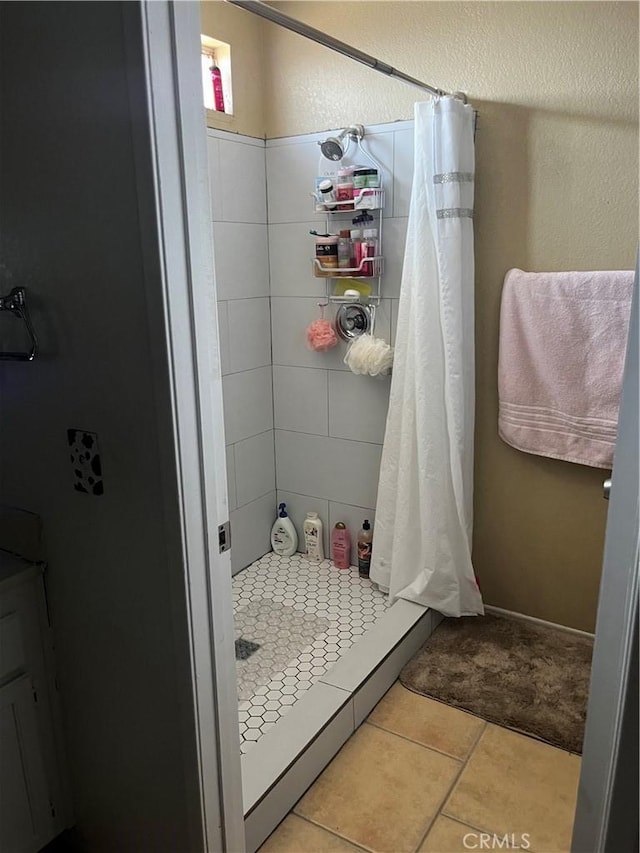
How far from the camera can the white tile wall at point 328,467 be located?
2.80m

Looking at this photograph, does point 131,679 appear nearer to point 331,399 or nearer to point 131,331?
point 131,331

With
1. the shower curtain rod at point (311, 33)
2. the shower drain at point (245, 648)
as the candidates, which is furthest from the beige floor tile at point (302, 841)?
the shower curtain rod at point (311, 33)

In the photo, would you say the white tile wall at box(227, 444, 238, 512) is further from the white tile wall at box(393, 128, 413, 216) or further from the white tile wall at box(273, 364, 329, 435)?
the white tile wall at box(393, 128, 413, 216)

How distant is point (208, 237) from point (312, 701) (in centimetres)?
144

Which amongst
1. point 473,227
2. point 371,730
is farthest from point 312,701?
point 473,227

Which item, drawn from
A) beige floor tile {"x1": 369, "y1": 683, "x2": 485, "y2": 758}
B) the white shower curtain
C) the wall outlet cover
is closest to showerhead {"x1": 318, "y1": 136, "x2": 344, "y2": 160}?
the white shower curtain

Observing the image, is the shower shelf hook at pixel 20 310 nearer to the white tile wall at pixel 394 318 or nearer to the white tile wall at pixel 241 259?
the white tile wall at pixel 241 259

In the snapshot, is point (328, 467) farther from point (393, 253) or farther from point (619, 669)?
point (619, 669)

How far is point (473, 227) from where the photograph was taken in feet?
7.68

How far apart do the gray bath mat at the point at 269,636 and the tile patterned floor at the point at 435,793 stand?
→ 0.37 m

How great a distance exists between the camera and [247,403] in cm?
283

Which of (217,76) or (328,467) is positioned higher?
(217,76)

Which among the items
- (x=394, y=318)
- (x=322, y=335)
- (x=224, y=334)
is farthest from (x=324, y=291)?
(x=224, y=334)

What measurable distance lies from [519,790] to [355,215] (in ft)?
6.51
